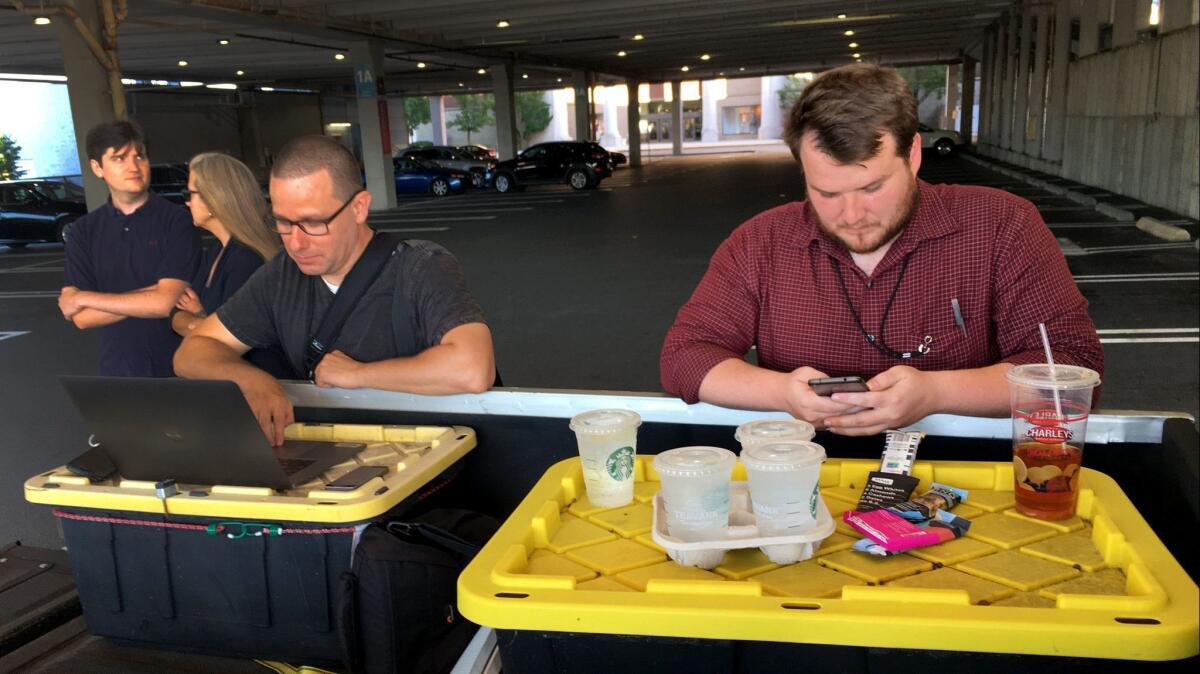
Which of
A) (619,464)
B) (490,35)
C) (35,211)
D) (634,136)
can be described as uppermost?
(490,35)

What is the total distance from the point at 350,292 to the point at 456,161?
26.6 metres

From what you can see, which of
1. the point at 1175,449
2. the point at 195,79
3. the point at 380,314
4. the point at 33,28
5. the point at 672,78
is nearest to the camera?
the point at 1175,449

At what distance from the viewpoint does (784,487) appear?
4.37 feet

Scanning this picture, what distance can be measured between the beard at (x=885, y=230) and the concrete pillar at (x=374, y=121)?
66.5 ft

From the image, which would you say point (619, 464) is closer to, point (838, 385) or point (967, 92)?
point (838, 385)

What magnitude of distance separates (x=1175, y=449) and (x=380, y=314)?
6.36 feet

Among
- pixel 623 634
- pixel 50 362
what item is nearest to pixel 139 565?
pixel 623 634

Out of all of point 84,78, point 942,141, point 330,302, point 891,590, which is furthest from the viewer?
point 942,141

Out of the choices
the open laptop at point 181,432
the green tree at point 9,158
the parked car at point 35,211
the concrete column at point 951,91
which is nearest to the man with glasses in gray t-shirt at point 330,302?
the open laptop at point 181,432

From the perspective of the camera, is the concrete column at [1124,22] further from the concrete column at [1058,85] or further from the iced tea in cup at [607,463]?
the iced tea in cup at [607,463]

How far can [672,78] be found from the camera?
4059 centimetres

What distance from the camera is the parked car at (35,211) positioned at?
16.8 meters

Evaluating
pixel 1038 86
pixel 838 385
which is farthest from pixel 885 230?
pixel 1038 86

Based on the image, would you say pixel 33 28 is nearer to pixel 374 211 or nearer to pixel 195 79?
pixel 374 211
